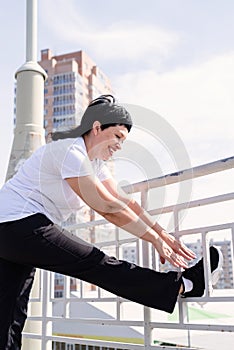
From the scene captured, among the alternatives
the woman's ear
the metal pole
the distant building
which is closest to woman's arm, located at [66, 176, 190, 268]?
the woman's ear

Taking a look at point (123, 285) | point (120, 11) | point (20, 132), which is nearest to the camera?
point (123, 285)

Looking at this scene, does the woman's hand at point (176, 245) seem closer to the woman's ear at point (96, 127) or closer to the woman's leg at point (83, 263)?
the woman's leg at point (83, 263)

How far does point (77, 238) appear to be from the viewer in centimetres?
229

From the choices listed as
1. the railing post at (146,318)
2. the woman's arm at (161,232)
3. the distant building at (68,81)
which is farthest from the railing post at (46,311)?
the distant building at (68,81)

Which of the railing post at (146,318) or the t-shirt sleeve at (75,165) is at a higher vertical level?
the t-shirt sleeve at (75,165)

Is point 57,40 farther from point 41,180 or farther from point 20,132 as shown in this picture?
point 41,180

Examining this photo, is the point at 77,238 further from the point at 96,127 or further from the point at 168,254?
the point at 96,127

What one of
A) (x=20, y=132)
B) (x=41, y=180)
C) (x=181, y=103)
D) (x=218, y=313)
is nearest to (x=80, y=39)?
(x=181, y=103)

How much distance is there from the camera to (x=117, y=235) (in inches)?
112

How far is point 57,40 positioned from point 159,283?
15.2ft

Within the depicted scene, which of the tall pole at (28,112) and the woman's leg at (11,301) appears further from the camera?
the tall pole at (28,112)

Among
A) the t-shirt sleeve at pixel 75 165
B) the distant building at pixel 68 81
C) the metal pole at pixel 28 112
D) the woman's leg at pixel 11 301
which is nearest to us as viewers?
the t-shirt sleeve at pixel 75 165

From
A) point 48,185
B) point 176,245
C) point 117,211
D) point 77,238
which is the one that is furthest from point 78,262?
point 176,245

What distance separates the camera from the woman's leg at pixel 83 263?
7.13 ft
